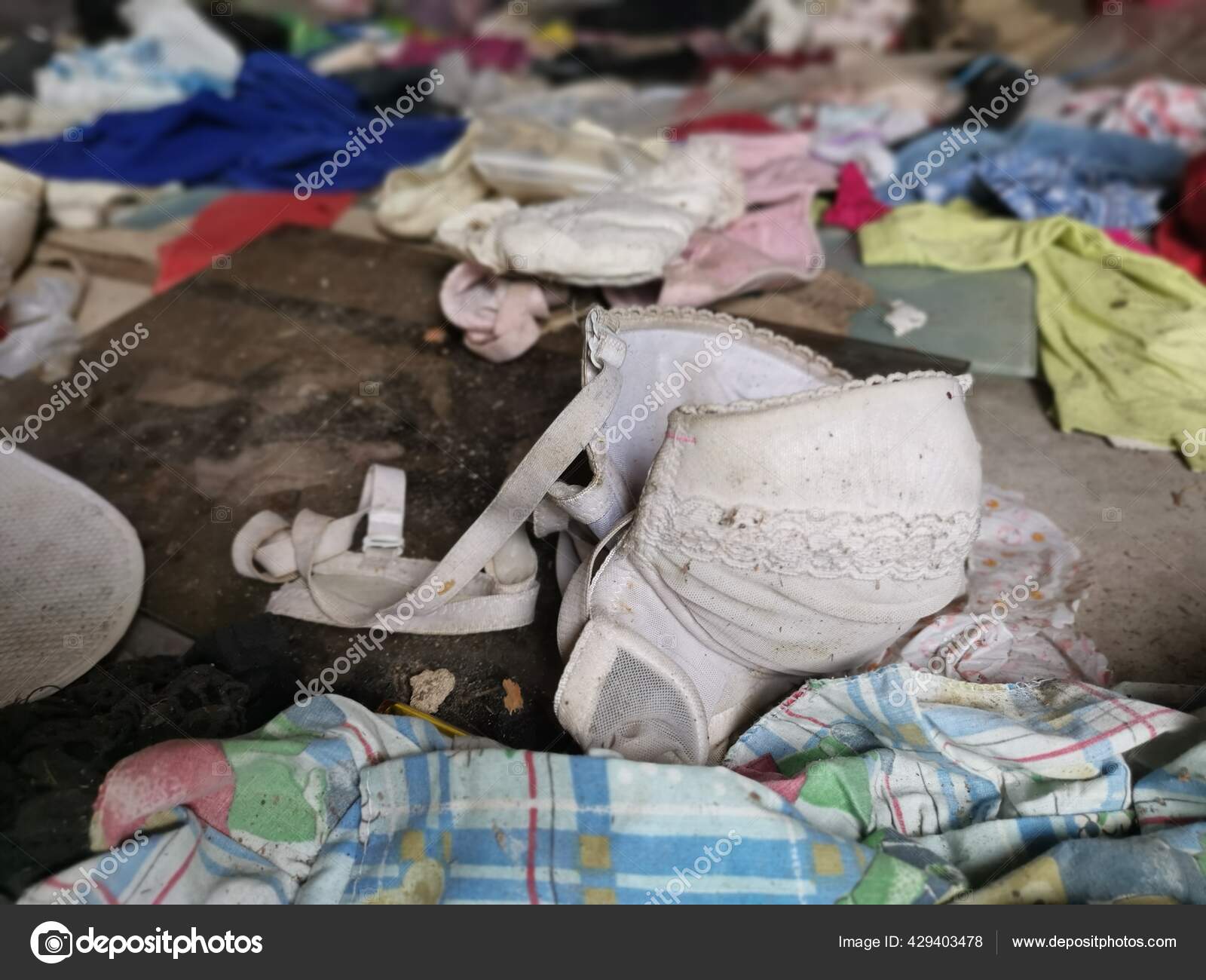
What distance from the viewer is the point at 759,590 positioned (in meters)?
1.20

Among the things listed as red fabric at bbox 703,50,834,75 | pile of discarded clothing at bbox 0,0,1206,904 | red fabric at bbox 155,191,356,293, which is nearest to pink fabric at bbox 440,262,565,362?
pile of discarded clothing at bbox 0,0,1206,904

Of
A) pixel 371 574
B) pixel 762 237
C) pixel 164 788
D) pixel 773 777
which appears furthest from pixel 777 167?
pixel 164 788

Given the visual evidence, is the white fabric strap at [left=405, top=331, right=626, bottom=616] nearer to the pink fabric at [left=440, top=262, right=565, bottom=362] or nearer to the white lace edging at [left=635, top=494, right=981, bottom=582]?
the white lace edging at [left=635, top=494, right=981, bottom=582]

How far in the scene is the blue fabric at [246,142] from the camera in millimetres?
2854

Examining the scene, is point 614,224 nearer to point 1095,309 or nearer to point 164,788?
point 1095,309

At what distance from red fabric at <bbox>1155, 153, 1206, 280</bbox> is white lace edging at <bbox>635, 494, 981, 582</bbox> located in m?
1.44

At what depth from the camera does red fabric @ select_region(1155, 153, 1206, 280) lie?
2227 mm

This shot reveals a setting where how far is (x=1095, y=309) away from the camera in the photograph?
205 cm

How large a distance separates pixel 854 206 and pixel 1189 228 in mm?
747

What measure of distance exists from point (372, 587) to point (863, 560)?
0.78 metres

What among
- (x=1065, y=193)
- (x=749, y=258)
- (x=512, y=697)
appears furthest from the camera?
(x=1065, y=193)
